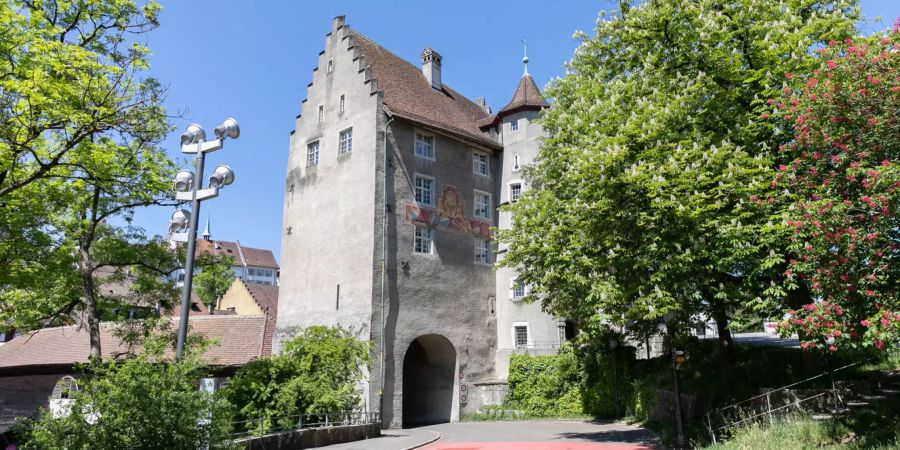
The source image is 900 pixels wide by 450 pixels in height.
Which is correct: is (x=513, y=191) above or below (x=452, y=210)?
above

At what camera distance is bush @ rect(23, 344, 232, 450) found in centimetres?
917

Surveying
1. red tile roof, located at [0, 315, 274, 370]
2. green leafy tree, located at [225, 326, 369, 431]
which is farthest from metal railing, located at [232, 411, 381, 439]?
red tile roof, located at [0, 315, 274, 370]

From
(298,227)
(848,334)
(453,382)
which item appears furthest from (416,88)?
(848,334)

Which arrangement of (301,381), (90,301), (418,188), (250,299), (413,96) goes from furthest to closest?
(250,299)
(413,96)
(418,188)
(301,381)
(90,301)

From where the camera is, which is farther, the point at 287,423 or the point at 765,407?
the point at 287,423

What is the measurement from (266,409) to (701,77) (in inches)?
638

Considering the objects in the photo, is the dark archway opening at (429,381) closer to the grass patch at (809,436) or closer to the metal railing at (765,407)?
the metal railing at (765,407)

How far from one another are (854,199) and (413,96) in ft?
84.6

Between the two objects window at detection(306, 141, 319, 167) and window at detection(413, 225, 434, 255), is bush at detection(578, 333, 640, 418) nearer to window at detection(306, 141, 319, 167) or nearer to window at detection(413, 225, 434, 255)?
window at detection(413, 225, 434, 255)

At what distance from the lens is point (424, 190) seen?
3131 centimetres

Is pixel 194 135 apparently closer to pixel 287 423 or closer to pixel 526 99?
pixel 287 423

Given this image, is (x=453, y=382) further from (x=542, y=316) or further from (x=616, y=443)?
(x=616, y=443)

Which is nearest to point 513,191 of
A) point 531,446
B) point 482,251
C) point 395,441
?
point 482,251

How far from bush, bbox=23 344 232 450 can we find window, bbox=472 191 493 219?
2445 cm
